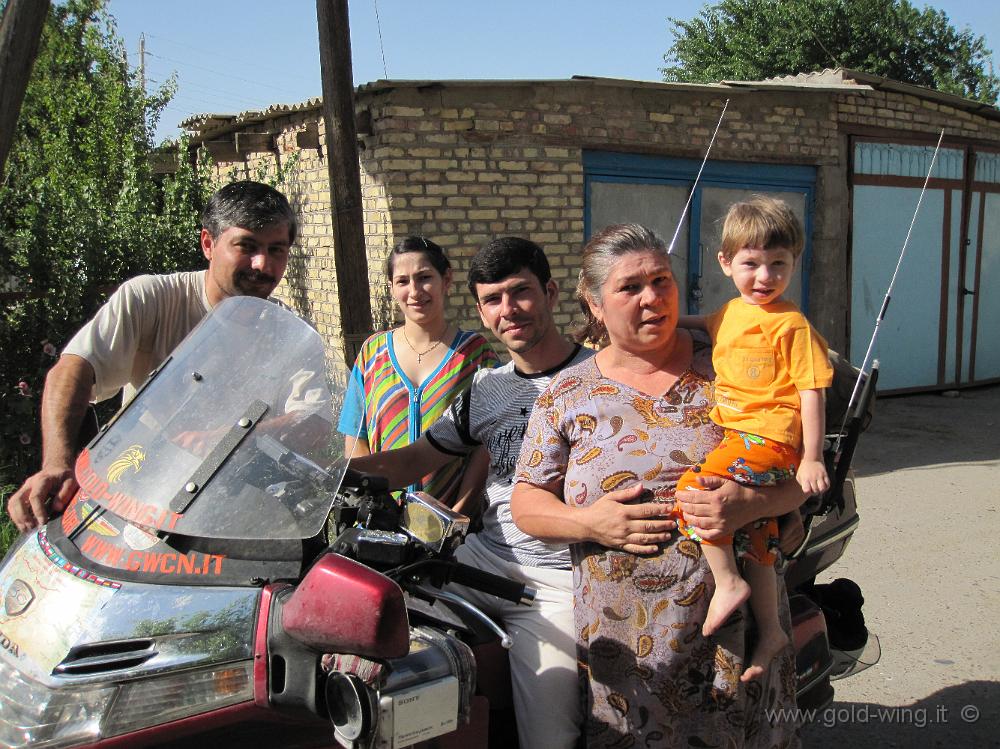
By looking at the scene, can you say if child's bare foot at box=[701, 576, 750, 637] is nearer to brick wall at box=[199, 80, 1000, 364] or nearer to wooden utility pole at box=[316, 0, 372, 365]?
wooden utility pole at box=[316, 0, 372, 365]

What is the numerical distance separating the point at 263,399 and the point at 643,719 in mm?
1101

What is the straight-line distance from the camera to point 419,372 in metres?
3.41

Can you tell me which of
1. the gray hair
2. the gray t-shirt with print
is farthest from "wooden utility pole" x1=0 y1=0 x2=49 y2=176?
the gray hair

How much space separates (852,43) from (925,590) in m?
22.7

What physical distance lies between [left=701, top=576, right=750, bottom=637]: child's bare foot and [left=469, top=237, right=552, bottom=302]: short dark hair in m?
1.10

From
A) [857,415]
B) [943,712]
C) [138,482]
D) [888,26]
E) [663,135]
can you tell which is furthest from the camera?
[888,26]

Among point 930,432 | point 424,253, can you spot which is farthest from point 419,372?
point 930,432

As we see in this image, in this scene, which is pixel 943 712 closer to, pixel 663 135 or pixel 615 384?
pixel 615 384

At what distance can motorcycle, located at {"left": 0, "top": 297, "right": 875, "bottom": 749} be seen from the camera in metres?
1.48

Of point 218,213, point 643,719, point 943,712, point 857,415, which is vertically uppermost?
point 218,213

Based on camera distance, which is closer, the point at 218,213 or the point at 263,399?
the point at 263,399

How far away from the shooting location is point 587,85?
7914mm

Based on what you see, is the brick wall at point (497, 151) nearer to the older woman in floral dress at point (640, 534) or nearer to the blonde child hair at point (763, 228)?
the blonde child hair at point (763, 228)

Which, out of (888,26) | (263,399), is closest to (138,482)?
(263,399)
